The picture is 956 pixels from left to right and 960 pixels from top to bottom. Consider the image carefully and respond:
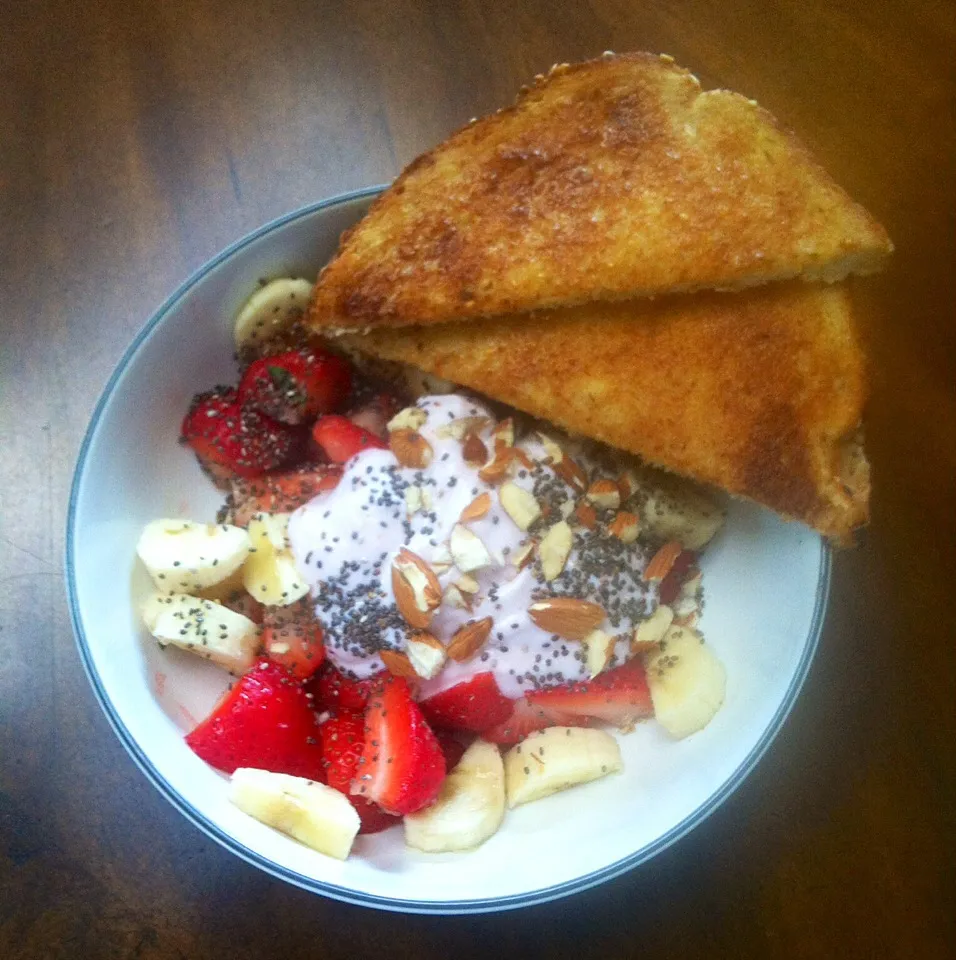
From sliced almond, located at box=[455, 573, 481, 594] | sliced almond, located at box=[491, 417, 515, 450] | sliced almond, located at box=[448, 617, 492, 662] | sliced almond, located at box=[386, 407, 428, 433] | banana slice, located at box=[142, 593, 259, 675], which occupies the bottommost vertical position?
sliced almond, located at box=[448, 617, 492, 662]

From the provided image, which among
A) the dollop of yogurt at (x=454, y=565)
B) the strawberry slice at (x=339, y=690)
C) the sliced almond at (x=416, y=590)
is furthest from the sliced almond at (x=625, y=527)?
the strawberry slice at (x=339, y=690)

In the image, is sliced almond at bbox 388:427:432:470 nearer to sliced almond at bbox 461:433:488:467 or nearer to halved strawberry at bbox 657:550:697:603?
sliced almond at bbox 461:433:488:467

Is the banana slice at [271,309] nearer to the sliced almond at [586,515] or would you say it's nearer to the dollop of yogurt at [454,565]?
the dollop of yogurt at [454,565]

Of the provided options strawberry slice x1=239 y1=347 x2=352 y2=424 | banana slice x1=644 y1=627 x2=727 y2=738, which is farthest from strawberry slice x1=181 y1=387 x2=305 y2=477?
banana slice x1=644 y1=627 x2=727 y2=738

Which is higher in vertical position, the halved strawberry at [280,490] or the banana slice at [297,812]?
the halved strawberry at [280,490]

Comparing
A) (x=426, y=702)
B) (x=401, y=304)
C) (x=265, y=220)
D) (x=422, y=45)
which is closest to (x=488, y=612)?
(x=426, y=702)

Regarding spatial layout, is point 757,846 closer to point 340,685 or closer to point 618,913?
point 618,913
